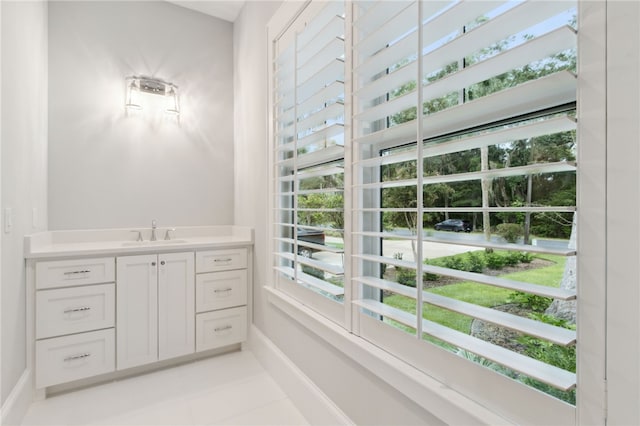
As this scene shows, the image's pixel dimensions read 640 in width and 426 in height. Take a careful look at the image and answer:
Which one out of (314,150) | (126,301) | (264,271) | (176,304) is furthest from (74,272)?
(314,150)

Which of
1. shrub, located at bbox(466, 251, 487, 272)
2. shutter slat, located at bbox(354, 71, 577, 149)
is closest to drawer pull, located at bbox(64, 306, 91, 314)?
shutter slat, located at bbox(354, 71, 577, 149)

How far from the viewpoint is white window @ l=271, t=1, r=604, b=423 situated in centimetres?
73

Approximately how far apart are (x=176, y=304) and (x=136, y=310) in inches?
9.7

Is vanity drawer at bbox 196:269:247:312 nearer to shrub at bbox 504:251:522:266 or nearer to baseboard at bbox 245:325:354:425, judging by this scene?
baseboard at bbox 245:325:354:425

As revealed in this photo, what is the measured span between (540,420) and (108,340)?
7.52ft

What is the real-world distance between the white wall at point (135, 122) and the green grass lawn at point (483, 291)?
2.29 meters

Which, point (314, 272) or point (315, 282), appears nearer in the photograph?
point (315, 282)

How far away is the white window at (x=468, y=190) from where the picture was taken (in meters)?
0.73

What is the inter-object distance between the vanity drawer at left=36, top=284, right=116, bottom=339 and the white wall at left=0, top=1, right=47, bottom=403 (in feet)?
0.31

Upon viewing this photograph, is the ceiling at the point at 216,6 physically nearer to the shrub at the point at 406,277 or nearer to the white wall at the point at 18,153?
the white wall at the point at 18,153

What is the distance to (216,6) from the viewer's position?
2705mm

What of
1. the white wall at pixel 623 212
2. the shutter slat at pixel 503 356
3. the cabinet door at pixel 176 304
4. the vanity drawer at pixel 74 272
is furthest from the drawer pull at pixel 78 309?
the white wall at pixel 623 212

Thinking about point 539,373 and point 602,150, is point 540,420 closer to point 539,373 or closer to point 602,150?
point 539,373

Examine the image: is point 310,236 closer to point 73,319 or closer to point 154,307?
point 154,307
